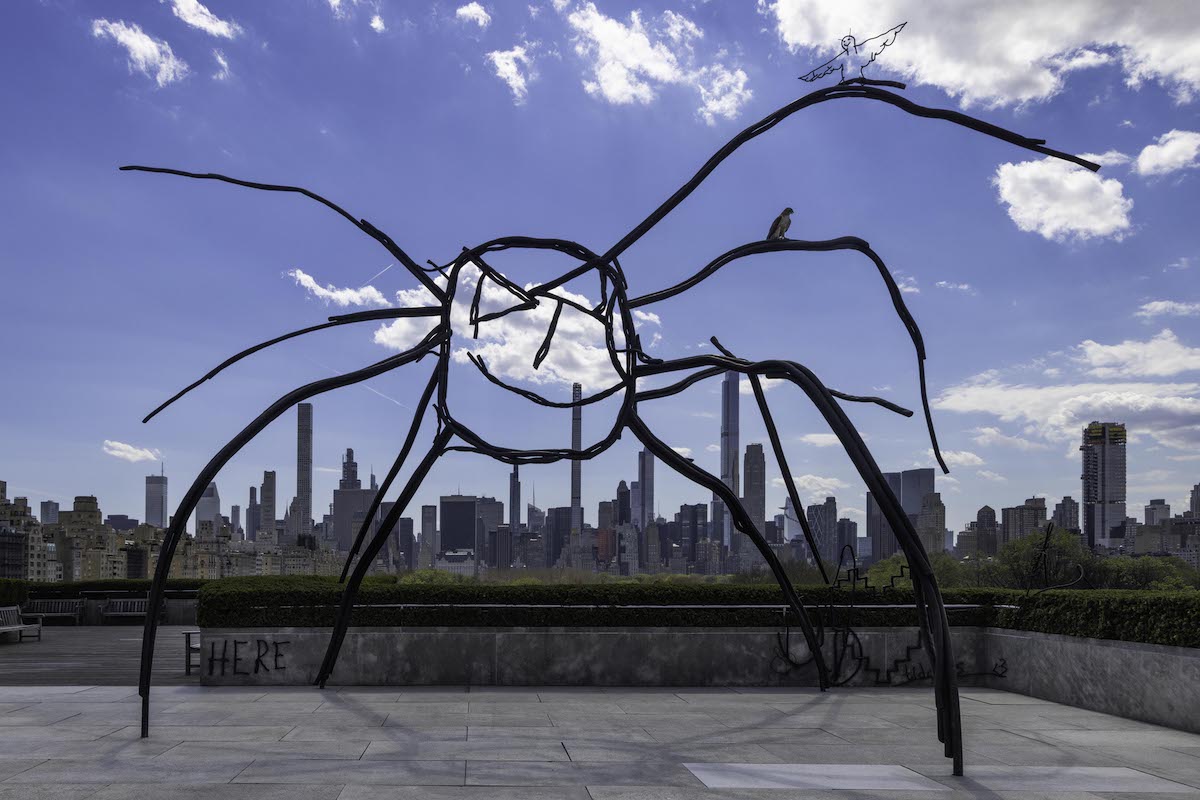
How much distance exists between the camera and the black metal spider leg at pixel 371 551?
12873mm

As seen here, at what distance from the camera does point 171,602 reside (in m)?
31.7

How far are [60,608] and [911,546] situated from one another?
29.8 m

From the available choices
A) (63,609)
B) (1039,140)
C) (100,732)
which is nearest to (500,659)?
(100,732)

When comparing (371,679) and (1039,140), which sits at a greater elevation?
(1039,140)

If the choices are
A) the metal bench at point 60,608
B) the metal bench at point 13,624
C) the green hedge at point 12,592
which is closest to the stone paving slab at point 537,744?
the metal bench at point 13,624

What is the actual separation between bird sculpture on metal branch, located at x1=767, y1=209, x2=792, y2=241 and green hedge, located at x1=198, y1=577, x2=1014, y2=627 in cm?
565

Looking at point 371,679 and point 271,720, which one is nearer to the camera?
point 271,720

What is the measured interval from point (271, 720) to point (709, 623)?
6.16 meters

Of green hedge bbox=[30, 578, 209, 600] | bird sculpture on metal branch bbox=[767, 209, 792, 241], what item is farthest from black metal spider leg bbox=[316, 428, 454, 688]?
green hedge bbox=[30, 578, 209, 600]

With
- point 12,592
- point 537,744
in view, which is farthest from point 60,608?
point 537,744

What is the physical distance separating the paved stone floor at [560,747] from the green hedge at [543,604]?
3.15 ft

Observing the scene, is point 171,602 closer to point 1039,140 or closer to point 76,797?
point 76,797

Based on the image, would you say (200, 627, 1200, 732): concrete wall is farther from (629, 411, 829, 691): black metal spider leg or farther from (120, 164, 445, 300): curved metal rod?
(120, 164, 445, 300): curved metal rod

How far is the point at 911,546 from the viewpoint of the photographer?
9.65m
